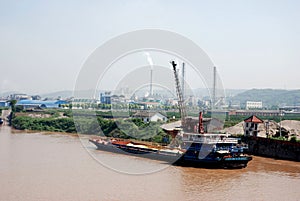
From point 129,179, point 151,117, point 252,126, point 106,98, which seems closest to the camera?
point 129,179

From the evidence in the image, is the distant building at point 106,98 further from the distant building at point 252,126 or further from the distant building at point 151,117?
the distant building at point 252,126

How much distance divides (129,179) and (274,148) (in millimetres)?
9324

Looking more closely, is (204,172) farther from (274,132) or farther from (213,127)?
(274,132)

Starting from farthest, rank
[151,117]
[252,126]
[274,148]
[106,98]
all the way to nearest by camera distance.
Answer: [106,98] → [151,117] → [252,126] → [274,148]

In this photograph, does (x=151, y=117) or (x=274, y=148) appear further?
(x=151, y=117)

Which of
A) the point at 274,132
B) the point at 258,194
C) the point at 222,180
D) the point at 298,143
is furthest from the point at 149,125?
the point at 258,194

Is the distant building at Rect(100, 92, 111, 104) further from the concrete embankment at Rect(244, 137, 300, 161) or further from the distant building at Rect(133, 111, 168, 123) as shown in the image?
the concrete embankment at Rect(244, 137, 300, 161)

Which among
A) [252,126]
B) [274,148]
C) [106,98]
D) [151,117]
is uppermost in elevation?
[106,98]

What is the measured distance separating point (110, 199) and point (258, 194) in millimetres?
4532

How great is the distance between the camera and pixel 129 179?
13727 millimetres

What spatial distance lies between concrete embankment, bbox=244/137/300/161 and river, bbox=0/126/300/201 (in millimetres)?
743

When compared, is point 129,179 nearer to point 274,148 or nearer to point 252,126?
point 274,148

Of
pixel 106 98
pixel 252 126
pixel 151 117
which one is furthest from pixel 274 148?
pixel 106 98

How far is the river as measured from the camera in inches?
462
